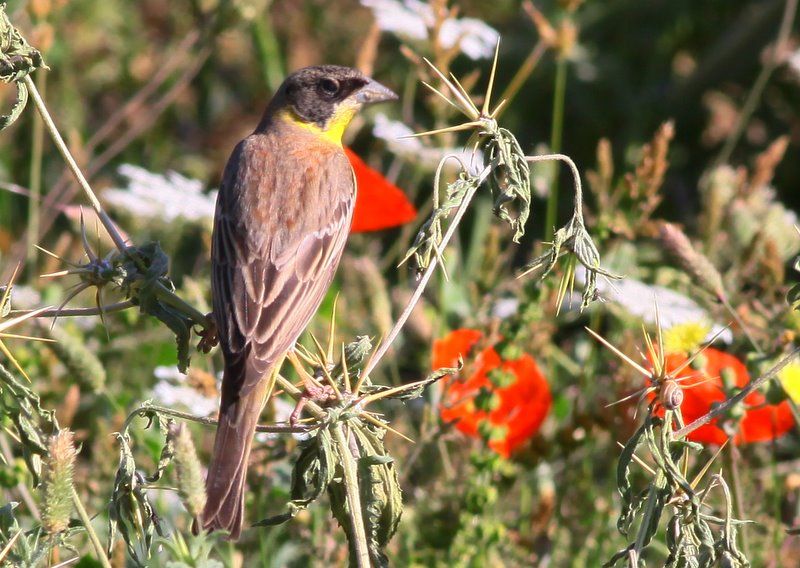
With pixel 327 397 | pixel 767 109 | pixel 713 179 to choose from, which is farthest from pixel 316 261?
pixel 767 109

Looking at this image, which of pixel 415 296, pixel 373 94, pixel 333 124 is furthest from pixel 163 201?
pixel 415 296

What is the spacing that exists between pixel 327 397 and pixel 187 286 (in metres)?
1.10

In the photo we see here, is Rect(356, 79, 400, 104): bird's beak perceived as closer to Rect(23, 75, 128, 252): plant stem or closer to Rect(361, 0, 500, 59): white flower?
Rect(361, 0, 500, 59): white flower

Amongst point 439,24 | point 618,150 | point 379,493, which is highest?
point 618,150

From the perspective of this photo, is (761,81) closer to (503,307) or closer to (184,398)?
(503,307)

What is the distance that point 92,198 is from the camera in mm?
2023

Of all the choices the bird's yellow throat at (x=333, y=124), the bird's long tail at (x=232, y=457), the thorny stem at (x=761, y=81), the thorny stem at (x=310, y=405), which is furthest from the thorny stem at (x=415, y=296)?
the thorny stem at (x=761, y=81)

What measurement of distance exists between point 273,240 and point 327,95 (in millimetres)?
815

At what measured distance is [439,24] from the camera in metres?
3.17

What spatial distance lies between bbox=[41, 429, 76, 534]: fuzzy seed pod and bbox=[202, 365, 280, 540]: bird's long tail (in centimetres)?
35

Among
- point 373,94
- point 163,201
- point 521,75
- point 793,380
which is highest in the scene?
point 521,75

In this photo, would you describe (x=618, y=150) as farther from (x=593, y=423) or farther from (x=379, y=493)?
(x=379, y=493)

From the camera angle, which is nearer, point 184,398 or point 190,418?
point 190,418

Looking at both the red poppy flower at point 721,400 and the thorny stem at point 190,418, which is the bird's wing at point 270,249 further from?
the red poppy flower at point 721,400
